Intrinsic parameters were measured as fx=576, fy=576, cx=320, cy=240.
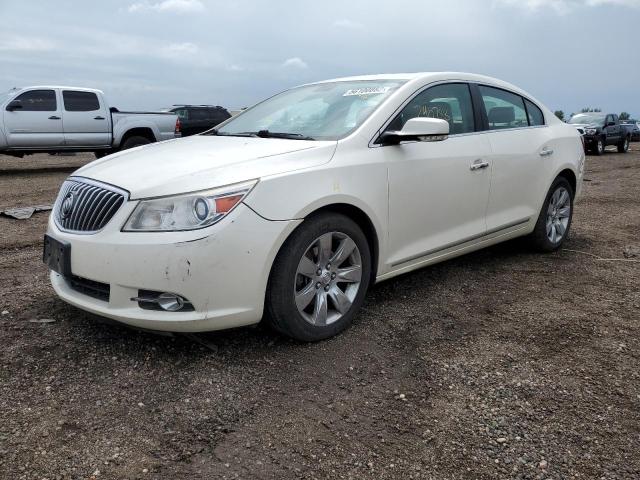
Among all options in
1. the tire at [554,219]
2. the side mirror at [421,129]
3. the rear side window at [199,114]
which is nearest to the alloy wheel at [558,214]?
the tire at [554,219]

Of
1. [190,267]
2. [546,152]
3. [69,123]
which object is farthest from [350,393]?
[69,123]

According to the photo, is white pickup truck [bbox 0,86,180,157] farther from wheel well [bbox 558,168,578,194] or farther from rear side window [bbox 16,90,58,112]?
wheel well [bbox 558,168,578,194]

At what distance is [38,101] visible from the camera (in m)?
13.0

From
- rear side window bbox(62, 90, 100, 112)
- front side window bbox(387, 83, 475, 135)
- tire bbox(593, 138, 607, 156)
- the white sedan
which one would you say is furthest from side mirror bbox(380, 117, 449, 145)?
tire bbox(593, 138, 607, 156)

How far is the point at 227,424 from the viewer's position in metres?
2.51

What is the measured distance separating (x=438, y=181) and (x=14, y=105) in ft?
38.6

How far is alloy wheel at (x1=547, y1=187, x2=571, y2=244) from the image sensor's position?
5.17 m

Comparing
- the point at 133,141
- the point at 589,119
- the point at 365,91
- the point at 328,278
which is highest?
the point at 589,119

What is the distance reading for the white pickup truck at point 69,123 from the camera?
12.6 meters

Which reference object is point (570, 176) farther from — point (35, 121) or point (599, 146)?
point (599, 146)

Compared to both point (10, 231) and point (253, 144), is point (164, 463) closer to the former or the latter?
point (253, 144)

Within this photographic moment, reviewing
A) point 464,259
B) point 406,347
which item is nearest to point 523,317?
point 406,347

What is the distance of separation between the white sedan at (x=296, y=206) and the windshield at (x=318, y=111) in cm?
2

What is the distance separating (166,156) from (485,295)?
7.94 feet
